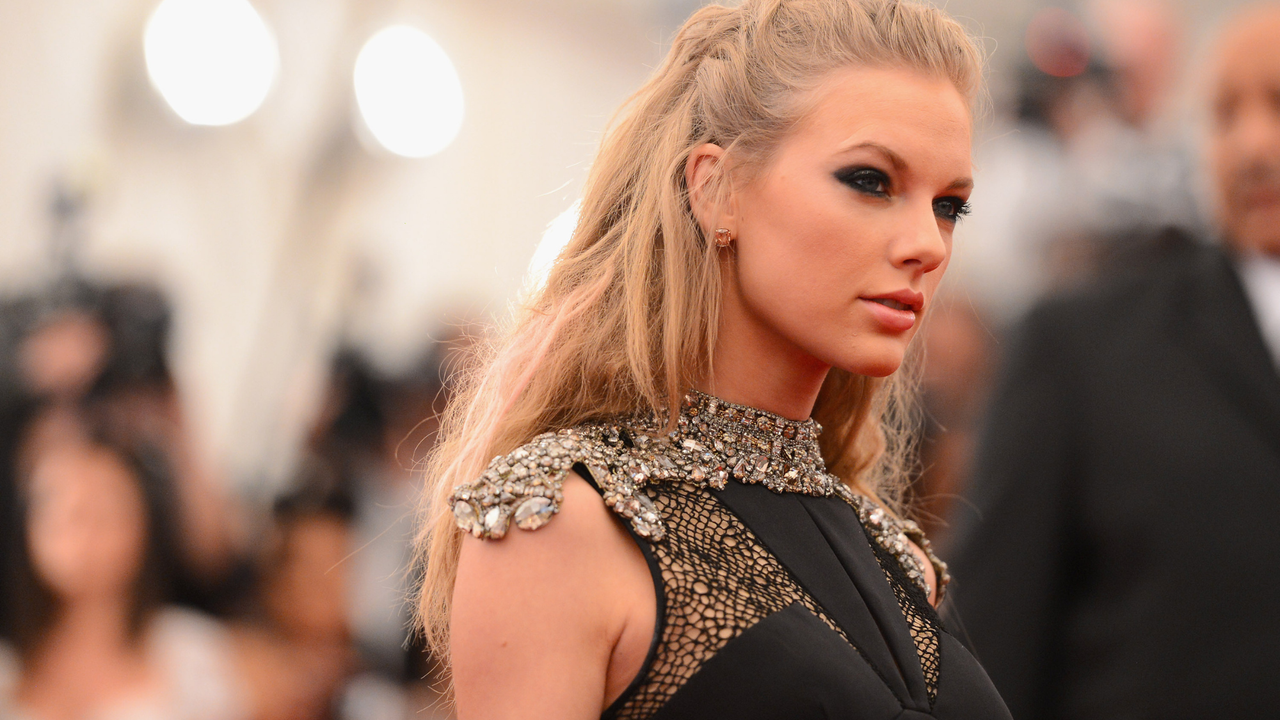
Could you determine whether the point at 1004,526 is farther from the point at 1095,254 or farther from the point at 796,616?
the point at 1095,254

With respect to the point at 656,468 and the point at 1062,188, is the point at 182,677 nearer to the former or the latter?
the point at 656,468

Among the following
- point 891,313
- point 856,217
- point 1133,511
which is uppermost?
point 856,217

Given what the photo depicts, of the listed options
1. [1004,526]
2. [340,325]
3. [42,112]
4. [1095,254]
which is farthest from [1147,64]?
[42,112]

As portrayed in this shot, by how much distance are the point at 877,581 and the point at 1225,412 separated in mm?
1095

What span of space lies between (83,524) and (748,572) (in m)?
2.77

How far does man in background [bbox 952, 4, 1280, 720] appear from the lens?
2465 millimetres

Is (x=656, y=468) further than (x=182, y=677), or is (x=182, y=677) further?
(x=182, y=677)

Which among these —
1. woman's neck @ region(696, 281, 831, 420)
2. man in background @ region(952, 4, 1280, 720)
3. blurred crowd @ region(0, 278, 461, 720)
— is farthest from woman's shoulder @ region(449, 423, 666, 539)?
blurred crowd @ region(0, 278, 461, 720)

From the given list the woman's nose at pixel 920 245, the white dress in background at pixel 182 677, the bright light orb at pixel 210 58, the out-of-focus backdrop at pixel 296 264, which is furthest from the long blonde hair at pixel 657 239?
the bright light orb at pixel 210 58

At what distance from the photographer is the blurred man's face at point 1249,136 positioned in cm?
268

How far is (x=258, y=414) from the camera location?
6496 millimetres

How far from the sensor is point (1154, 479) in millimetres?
2549

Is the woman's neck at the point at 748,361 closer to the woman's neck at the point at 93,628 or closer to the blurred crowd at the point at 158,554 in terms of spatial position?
the blurred crowd at the point at 158,554

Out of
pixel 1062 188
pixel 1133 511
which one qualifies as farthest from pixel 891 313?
pixel 1062 188
